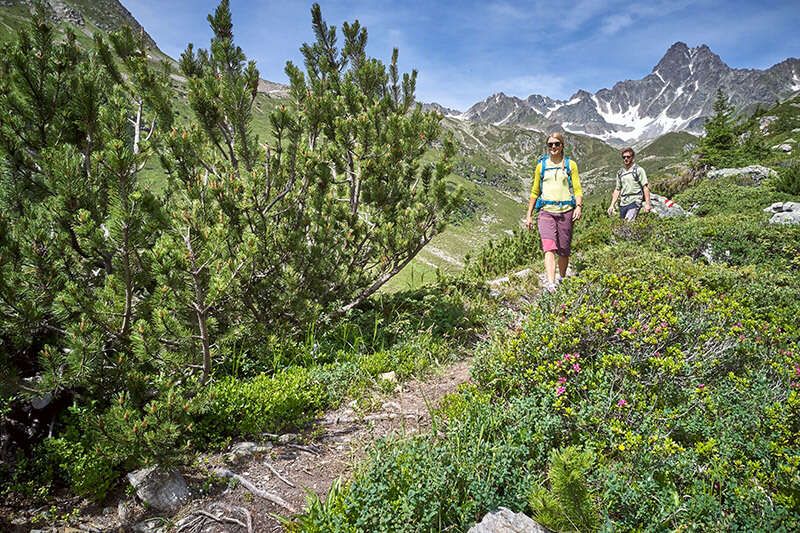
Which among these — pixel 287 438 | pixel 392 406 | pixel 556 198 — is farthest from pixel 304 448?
pixel 556 198

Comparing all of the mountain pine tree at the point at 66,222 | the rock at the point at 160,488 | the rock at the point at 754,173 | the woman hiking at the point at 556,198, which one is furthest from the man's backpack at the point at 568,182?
the rock at the point at 754,173

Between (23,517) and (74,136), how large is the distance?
11.6ft

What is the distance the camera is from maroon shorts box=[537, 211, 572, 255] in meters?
7.49

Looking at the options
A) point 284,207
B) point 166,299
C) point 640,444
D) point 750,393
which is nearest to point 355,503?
point 640,444

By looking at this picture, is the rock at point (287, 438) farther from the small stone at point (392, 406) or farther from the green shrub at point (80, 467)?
the green shrub at point (80, 467)

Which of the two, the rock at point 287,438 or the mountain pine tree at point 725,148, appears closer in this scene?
the rock at point 287,438

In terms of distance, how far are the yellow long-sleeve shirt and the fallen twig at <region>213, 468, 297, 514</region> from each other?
630 centimetres

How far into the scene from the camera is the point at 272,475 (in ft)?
12.8

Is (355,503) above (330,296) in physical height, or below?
below

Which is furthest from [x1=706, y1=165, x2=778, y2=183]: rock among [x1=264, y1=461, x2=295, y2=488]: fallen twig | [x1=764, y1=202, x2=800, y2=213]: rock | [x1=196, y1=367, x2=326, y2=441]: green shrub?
[x1=264, y1=461, x2=295, y2=488]: fallen twig

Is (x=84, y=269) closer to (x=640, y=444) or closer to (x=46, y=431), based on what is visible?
(x=46, y=431)

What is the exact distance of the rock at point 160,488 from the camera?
3.43 metres

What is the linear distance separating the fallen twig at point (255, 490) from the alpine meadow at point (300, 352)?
18 mm

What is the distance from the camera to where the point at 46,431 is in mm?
3873
